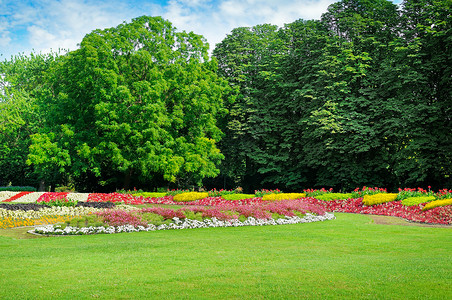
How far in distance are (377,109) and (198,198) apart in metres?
12.7

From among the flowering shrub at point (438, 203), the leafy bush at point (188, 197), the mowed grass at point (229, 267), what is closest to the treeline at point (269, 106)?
the leafy bush at point (188, 197)

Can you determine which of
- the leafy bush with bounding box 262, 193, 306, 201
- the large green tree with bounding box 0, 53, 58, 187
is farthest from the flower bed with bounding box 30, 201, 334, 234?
the large green tree with bounding box 0, 53, 58, 187

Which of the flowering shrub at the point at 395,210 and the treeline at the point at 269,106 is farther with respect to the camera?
the treeline at the point at 269,106

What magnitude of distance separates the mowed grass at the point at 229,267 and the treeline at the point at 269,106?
1514 centimetres

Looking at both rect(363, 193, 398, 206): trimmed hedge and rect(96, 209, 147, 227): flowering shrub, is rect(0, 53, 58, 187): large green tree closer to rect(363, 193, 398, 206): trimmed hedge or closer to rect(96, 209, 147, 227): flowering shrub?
rect(96, 209, 147, 227): flowering shrub

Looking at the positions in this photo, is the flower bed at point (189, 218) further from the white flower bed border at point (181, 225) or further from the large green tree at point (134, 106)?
the large green tree at point (134, 106)

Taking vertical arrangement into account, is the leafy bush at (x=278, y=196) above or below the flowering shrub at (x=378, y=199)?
below

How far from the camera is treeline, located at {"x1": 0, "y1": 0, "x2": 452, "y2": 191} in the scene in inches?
885

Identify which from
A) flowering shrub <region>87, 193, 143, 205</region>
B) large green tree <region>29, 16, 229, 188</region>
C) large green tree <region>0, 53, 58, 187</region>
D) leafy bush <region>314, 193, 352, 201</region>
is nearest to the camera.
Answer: leafy bush <region>314, 193, 352, 201</region>

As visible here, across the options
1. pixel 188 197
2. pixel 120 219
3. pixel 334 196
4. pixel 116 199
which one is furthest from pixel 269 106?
pixel 120 219

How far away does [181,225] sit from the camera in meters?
10.7

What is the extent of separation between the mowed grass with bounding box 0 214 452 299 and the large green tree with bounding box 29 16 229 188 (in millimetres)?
15843

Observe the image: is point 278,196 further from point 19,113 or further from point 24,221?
point 19,113

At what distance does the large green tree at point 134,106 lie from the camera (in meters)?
23.9
